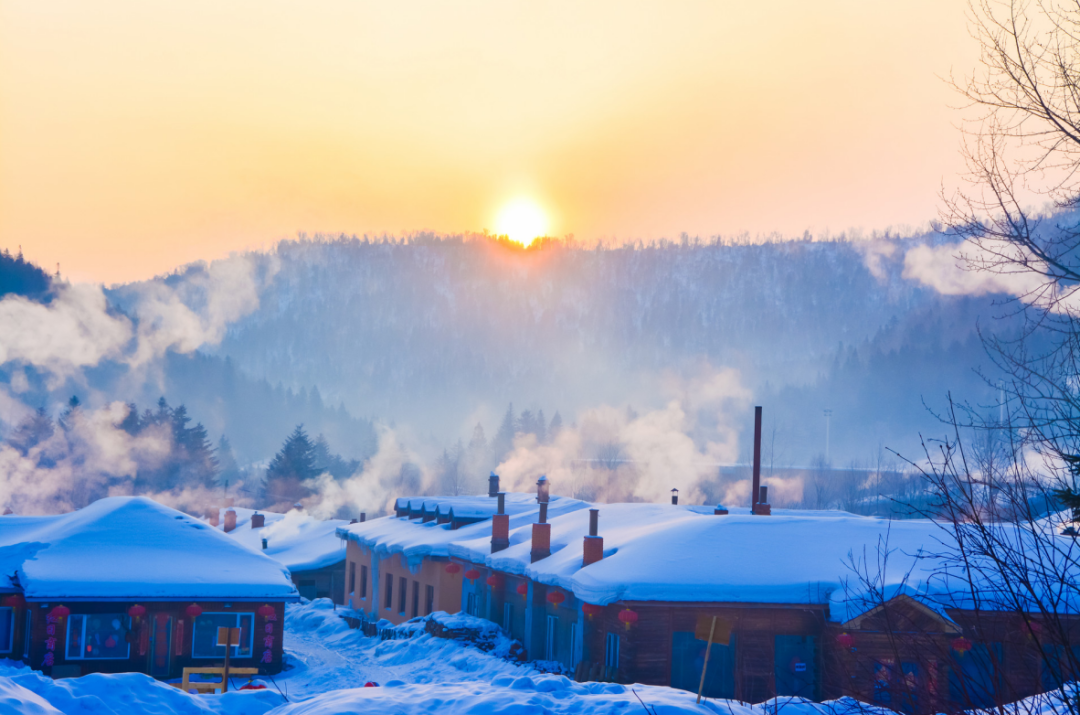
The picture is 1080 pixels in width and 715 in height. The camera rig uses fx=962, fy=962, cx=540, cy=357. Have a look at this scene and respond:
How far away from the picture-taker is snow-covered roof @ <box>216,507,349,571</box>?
156 ft

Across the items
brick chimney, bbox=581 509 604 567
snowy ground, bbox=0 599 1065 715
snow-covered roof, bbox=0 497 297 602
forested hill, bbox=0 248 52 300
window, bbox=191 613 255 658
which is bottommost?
window, bbox=191 613 255 658

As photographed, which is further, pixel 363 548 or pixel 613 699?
pixel 363 548

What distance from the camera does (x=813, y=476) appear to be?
109m

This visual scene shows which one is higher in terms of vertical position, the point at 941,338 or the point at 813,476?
the point at 941,338

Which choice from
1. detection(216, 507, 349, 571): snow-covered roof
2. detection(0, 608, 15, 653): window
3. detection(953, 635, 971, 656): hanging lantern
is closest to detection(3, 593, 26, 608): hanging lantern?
detection(0, 608, 15, 653): window

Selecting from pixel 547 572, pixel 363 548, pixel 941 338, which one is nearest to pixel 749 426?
pixel 941 338

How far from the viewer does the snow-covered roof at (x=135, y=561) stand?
985 inches

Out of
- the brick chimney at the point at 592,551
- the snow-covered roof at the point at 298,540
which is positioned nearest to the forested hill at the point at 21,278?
the snow-covered roof at the point at 298,540

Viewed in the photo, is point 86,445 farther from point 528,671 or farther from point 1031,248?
point 1031,248

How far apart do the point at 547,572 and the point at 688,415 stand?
153 meters

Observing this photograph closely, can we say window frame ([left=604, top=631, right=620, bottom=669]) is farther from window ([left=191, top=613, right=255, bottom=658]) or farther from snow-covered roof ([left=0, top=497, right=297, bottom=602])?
window ([left=191, top=613, right=255, bottom=658])

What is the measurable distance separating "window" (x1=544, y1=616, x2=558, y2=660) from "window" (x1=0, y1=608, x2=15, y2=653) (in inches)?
545

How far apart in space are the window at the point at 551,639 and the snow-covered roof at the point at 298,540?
22.5 meters

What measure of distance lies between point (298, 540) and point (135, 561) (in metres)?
27.1
